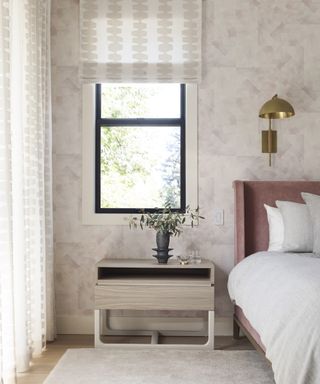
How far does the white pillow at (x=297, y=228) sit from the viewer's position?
295cm

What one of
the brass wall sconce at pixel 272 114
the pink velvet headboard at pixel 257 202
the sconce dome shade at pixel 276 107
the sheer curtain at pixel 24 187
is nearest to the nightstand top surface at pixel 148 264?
the pink velvet headboard at pixel 257 202

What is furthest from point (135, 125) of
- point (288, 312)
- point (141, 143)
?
point (288, 312)

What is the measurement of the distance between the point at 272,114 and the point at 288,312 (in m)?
1.87

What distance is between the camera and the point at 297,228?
298 cm

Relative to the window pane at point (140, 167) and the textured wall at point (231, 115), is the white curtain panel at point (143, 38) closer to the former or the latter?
the textured wall at point (231, 115)

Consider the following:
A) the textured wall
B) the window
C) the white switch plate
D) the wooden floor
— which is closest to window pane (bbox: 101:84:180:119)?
the window

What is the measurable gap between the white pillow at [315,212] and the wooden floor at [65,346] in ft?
3.01

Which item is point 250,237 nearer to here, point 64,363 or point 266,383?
point 266,383

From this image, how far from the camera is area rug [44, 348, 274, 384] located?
251 centimetres

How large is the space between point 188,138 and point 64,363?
184cm

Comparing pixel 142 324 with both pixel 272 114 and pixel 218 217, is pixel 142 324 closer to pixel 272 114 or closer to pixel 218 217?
pixel 218 217

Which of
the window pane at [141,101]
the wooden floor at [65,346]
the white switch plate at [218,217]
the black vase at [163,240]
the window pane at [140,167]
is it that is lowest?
the wooden floor at [65,346]

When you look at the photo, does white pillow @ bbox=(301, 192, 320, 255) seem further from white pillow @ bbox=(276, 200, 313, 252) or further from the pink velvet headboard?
the pink velvet headboard

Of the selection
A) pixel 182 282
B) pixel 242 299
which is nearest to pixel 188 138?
pixel 182 282
